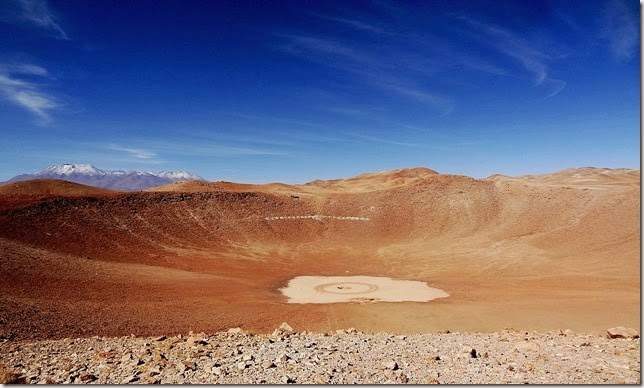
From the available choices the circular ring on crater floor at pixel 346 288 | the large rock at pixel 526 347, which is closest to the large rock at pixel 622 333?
the large rock at pixel 526 347

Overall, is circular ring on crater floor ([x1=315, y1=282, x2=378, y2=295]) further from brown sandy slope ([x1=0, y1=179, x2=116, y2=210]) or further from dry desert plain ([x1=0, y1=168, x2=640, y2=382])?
brown sandy slope ([x1=0, y1=179, x2=116, y2=210])

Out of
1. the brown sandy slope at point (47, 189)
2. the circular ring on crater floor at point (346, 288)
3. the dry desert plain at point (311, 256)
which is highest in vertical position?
the brown sandy slope at point (47, 189)

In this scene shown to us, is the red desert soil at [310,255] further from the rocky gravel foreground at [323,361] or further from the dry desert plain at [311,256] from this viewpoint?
the rocky gravel foreground at [323,361]

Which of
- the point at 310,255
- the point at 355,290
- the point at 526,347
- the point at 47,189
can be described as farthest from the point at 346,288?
the point at 47,189

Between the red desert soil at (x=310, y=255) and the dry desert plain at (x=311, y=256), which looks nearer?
the dry desert plain at (x=311, y=256)

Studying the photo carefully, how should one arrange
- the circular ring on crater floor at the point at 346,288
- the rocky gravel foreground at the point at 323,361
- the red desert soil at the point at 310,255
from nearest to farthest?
the rocky gravel foreground at the point at 323,361 < the red desert soil at the point at 310,255 < the circular ring on crater floor at the point at 346,288

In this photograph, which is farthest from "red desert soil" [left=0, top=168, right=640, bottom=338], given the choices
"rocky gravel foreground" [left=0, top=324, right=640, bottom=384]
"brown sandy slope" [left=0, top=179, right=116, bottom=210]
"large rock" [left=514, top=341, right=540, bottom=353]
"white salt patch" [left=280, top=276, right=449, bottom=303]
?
"large rock" [left=514, top=341, right=540, bottom=353]

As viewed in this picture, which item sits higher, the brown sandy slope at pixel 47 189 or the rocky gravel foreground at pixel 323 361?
the brown sandy slope at pixel 47 189

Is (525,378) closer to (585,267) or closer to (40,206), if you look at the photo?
(585,267)
